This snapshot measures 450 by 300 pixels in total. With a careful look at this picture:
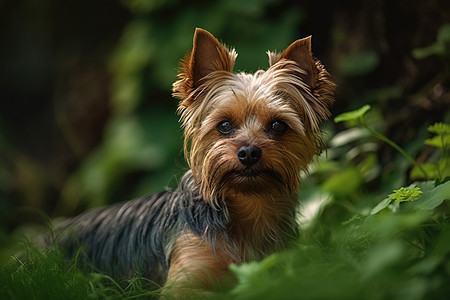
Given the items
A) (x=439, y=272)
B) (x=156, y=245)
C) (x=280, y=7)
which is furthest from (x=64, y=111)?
(x=439, y=272)

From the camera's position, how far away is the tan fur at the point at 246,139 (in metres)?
3.58

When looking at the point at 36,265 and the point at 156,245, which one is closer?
the point at 36,265

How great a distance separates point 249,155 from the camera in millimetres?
3461

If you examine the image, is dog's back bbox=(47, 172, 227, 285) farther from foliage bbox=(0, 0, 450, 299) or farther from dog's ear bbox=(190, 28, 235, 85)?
dog's ear bbox=(190, 28, 235, 85)

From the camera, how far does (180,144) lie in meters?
6.54

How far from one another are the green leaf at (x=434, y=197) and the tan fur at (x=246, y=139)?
2.54 ft

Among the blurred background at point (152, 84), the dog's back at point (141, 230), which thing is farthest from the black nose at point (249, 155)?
the blurred background at point (152, 84)

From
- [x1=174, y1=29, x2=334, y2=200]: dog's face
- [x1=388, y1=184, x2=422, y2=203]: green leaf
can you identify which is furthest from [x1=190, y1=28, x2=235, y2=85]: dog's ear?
[x1=388, y1=184, x2=422, y2=203]: green leaf

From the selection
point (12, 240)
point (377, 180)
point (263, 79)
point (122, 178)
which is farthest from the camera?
point (122, 178)

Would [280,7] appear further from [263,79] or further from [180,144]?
[263,79]

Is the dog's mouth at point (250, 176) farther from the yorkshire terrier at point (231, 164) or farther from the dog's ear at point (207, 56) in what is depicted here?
the dog's ear at point (207, 56)

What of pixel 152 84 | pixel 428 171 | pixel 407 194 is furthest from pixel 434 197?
pixel 152 84

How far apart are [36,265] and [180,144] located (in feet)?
10.5

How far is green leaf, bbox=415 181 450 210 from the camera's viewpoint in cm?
322
